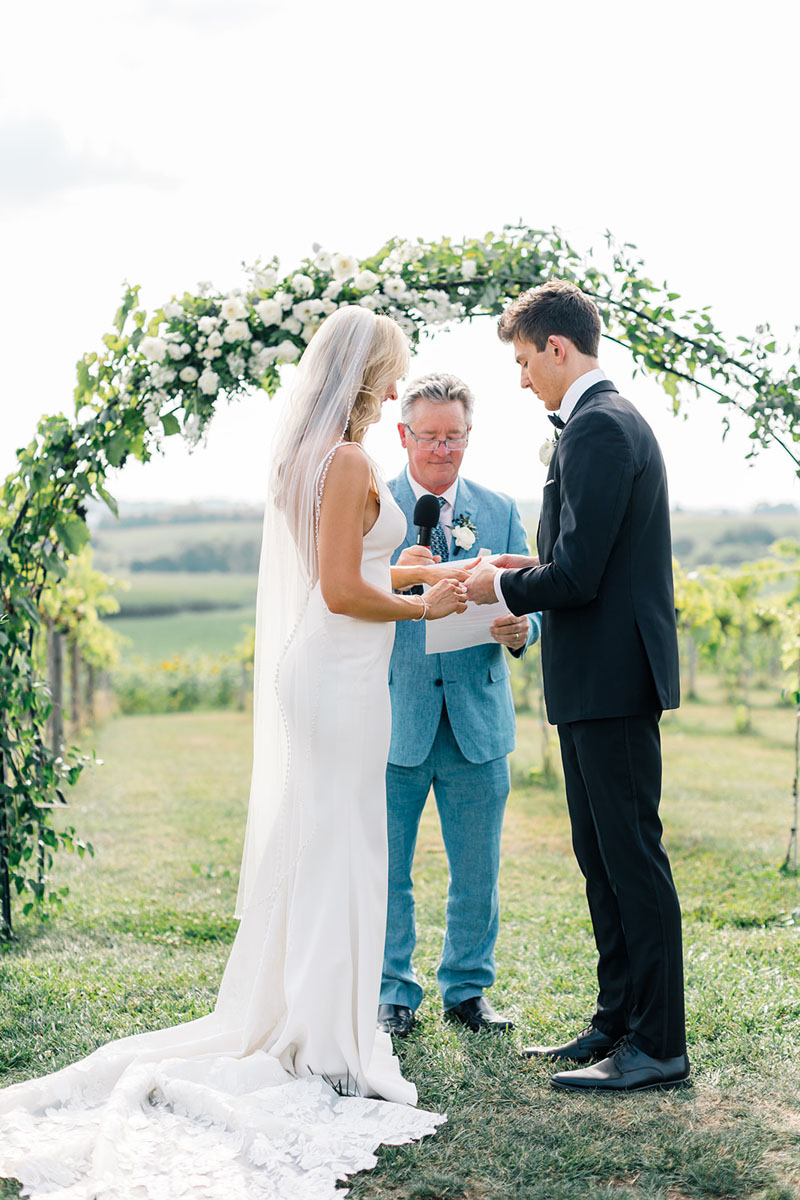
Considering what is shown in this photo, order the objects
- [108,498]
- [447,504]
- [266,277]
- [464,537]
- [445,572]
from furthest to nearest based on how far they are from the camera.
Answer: [108,498] → [266,277] → [447,504] → [464,537] → [445,572]

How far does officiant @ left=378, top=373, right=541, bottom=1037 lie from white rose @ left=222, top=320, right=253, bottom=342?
101 centimetres

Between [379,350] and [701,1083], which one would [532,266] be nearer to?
[379,350]

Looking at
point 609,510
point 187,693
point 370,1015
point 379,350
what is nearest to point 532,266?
point 379,350

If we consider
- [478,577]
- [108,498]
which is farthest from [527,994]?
[108,498]

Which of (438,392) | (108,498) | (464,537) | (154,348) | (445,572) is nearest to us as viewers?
(445,572)

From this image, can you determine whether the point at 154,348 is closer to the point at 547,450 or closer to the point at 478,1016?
the point at 547,450

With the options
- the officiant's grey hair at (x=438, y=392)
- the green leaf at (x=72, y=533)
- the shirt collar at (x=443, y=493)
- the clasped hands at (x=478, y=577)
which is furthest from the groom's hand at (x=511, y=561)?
the green leaf at (x=72, y=533)

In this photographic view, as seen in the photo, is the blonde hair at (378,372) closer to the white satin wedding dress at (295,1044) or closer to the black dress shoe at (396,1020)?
the white satin wedding dress at (295,1044)

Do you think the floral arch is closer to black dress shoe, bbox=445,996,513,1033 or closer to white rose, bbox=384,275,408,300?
white rose, bbox=384,275,408,300

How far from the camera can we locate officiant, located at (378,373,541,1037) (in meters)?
3.83

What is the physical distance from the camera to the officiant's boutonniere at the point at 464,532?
3.93 meters

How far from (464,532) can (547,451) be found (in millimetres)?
424

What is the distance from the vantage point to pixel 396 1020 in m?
3.77

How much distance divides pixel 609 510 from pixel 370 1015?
1.72m
